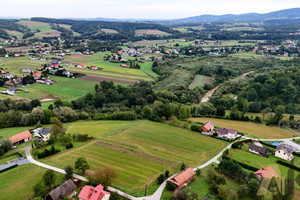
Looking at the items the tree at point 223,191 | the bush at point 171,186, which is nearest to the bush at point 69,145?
the bush at point 171,186

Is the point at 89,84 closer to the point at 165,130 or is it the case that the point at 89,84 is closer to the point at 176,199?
the point at 165,130

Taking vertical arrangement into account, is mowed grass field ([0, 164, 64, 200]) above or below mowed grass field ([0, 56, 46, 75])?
below

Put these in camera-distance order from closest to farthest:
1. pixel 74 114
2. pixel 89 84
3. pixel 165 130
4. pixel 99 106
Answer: pixel 165 130 → pixel 74 114 → pixel 99 106 → pixel 89 84

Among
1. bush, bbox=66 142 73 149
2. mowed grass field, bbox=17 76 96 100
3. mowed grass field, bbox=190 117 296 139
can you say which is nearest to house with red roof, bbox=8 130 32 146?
bush, bbox=66 142 73 149

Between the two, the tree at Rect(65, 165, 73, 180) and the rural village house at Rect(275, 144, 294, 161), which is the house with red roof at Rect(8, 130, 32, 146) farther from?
the rural village house at Rect(275, 144, 294, 161)

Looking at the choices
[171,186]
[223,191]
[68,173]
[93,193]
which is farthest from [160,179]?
[68,173]

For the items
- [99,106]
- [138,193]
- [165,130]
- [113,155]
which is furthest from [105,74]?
[138,193]
